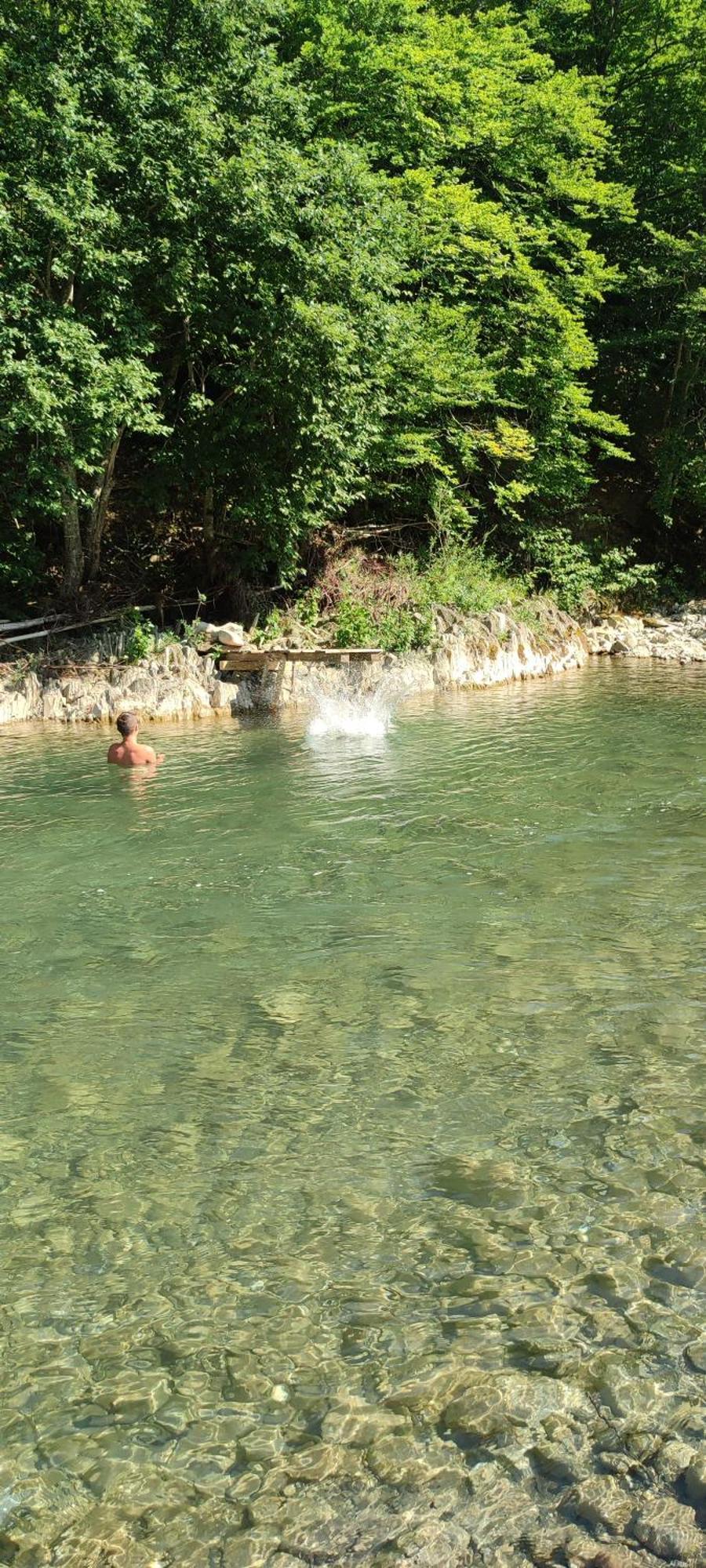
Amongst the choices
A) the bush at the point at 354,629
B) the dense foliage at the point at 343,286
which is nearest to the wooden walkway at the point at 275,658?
the bush at the point at 354,629

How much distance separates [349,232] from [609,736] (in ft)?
33.6

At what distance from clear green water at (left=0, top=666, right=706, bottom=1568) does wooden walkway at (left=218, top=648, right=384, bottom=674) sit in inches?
349

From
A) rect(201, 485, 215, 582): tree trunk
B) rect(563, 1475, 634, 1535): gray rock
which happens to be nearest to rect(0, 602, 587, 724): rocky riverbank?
rect(201, 485, 215, 582): tree trunk

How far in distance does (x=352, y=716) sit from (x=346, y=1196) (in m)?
12.6

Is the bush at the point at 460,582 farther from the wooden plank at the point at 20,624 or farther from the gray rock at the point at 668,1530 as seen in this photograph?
the gray rock at the point at 668,1530

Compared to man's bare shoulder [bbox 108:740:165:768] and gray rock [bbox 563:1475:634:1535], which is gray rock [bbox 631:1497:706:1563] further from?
man's bare shoulder [bbox 108:740:165:768]

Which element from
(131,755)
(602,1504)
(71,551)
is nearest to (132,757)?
(131,755)

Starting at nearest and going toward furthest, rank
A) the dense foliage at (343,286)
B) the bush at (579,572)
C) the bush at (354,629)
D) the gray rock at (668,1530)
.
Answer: the gray rock at (668,1530) → the dense foliage at (343,286) → the bush at (354,629) → the bush at (579,572)

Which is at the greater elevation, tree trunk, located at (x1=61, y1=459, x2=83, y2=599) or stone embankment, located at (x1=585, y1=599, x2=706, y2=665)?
tree trunk, located at (x1=61, y1=459, x2=83, y2=599)

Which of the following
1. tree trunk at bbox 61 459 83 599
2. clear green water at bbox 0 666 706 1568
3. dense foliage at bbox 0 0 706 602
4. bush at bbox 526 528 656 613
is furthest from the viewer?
bush at bbox 526 528 656 613

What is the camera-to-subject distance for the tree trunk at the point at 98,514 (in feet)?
59.4

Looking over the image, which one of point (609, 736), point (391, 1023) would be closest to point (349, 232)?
point (609, 736)

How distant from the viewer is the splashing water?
15.2m

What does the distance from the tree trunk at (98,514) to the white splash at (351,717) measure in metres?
5.25
